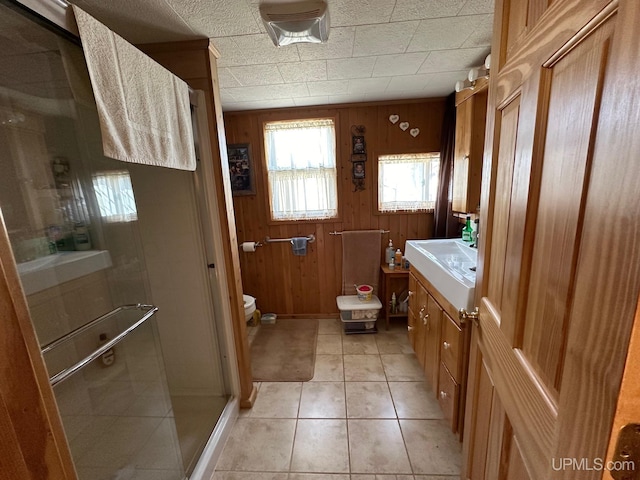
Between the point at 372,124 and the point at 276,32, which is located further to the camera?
the point at 372,124

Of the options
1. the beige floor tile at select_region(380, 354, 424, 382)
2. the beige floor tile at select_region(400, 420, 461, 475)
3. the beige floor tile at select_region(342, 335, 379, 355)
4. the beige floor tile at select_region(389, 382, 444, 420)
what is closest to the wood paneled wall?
the beige floor tile at select_region(342, 335, 379, 355)

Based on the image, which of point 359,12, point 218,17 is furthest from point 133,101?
point 359,12

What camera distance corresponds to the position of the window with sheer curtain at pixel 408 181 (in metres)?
2.64

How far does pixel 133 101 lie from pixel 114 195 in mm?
520

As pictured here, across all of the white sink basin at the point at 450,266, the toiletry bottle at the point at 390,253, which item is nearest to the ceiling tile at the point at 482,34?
the white sink basin at the point at 450,266

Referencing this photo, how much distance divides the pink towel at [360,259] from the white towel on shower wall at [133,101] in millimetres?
1802

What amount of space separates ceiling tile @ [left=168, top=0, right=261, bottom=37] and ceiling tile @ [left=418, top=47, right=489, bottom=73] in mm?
1128

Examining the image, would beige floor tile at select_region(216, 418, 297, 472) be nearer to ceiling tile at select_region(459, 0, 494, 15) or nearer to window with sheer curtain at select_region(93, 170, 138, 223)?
window with sheer curtain at select_region(93, 170, 138, 223)

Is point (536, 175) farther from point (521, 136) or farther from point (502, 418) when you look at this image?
point (502, 418)

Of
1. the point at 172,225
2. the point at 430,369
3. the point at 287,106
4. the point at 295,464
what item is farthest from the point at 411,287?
the point at 287,106

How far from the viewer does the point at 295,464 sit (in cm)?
142

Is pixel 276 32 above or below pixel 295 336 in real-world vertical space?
above

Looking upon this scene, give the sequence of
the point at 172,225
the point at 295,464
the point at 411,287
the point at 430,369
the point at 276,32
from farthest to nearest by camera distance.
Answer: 1. the point at 411,287
2. the point at 430,369
3. the point at 172,225
4. the point at 295,464
5. the point at 276,32

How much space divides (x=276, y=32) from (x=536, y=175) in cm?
133
